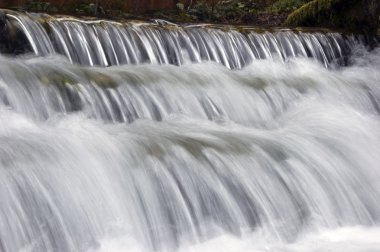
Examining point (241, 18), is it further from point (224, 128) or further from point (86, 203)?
point (86, 203)

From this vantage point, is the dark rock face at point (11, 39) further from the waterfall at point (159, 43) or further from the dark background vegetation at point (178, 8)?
the dark background vegetation at point (178, 8)

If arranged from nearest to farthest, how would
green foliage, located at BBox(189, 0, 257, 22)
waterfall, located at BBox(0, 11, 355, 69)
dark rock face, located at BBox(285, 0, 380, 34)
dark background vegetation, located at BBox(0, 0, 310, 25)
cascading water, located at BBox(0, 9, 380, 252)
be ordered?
1. cascading water, located at BBox(0, 9, 380, 252)
2. waterfall, located at BBox(0, 11, 355, 69)
3. dark background vegetation, located at BBox(0, 0, 310, 25)
4. dark rock face, located at BBox(285, 0, 380, 34)
5. green foliage, located at BBox(189, 0, 257, 22)

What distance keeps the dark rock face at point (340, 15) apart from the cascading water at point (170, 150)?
3524 millimetres

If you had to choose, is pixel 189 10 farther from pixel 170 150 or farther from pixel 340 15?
pixel 170 150

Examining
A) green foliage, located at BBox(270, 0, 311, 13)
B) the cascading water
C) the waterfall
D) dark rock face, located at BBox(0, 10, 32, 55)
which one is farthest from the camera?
green foliage, located at BBox(270, 0, 311, 13)

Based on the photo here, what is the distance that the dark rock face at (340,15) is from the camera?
11.9m

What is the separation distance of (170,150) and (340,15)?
26.0 feet

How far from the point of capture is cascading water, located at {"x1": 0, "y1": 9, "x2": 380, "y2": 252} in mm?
4250

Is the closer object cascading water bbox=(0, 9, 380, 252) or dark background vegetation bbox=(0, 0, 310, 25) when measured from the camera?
cascading water bbox=(0, 9, 380, 252)

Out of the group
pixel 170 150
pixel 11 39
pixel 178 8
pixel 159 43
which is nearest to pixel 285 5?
pixel 178 8

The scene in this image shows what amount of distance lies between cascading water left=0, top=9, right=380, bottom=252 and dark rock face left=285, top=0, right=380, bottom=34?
3.52 meters

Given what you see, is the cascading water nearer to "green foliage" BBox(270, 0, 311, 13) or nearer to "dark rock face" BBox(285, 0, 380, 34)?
"dark rock face" BBox(285, 0, 380, 34)

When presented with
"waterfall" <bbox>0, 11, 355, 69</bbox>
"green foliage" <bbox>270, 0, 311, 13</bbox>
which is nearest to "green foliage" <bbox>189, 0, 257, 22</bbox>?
"green foliage" <bbox>270, 0, 311, 13</bbox>

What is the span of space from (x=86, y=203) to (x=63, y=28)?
3.57 metres
